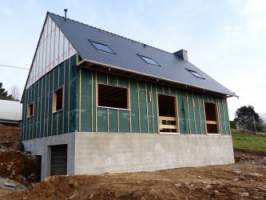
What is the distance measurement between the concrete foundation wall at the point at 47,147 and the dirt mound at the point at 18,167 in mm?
530

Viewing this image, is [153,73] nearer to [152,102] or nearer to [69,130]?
[152,102]

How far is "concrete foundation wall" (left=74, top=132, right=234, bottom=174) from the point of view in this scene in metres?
8.05

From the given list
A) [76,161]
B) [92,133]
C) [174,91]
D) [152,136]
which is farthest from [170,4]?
[76,161]

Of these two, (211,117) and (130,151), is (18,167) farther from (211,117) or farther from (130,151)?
(211,117)

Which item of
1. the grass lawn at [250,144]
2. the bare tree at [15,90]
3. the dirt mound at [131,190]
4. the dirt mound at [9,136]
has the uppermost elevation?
the bare tree at [15,90]

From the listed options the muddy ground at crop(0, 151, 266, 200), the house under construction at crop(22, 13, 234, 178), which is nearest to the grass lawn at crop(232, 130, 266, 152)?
the house under construction at crop(22, 13, 234, 178)

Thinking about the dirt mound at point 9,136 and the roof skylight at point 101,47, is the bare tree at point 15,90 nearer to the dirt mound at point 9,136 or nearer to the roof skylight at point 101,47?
the dirt mound at point 9,136

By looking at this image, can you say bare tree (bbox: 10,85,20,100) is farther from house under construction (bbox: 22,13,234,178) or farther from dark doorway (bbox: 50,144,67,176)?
dark doorway (bbox: 50,144,67,176)

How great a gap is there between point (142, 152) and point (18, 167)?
5.41 metres

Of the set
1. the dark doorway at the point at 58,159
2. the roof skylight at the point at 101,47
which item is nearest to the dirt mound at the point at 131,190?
the dark doorway at the point at 58,159

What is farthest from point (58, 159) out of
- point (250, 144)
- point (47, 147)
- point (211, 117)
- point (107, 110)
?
point (250, 144)

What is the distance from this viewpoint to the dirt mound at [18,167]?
9883mm

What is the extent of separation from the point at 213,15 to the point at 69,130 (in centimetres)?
917

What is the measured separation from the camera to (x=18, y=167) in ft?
33.8
